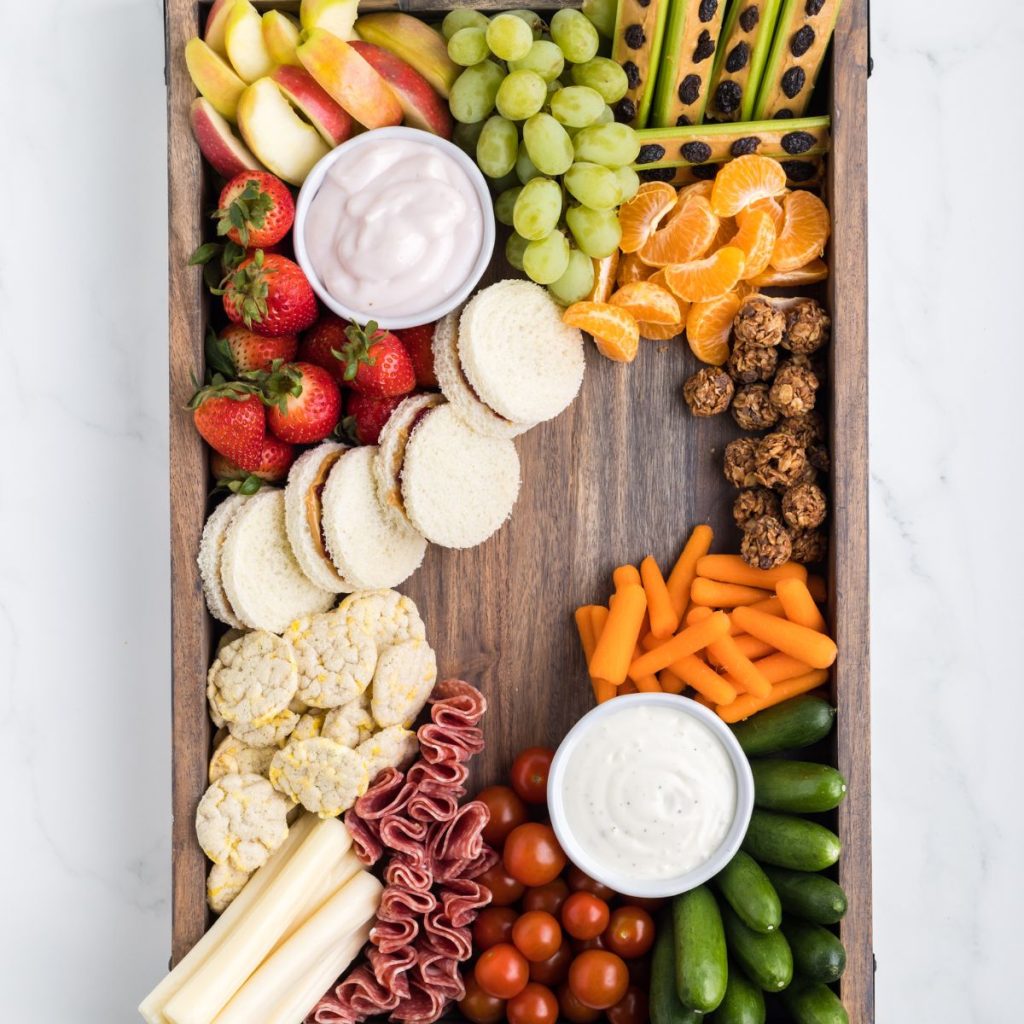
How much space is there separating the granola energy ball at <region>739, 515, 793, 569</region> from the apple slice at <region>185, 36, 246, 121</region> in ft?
4.07

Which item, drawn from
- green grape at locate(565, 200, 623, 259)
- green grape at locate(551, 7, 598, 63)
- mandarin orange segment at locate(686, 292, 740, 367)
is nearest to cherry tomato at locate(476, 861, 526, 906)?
mandarin orange segment at locate(686, 292, 740, 367)

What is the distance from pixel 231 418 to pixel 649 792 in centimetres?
99

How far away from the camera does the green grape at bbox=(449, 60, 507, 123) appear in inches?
73.7

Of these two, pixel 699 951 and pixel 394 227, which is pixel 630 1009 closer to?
pixel 699 951

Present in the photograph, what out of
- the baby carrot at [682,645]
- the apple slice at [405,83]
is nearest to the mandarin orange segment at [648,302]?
the apple slice at [405,83]

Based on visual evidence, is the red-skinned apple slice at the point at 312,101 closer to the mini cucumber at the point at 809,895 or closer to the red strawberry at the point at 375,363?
the red strawberry at the point at 375,363

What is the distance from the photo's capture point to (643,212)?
1.94 metres

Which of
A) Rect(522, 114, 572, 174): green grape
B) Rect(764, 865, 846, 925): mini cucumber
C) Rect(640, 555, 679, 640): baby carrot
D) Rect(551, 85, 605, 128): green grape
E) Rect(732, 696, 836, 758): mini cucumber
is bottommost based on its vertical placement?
Rect(764, 865, 846, 925): mini cucumber

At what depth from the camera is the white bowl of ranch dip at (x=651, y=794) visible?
5.90 ft

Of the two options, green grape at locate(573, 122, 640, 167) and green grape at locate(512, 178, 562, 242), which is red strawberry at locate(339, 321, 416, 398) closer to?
green grape at locate(512, 178, 562, 242)
